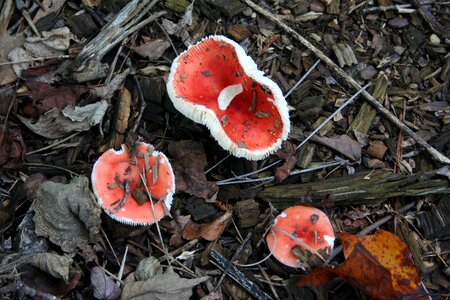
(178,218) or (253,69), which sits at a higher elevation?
(253,69)

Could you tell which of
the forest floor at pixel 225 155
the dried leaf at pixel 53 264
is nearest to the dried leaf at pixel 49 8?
the forest floor at pixel 225 155

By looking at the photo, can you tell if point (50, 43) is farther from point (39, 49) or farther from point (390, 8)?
point (390, 8)

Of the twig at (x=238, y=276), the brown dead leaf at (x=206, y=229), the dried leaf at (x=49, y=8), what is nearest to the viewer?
the twig at (x=238, y=276)

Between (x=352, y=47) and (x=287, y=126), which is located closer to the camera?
→ (x=287, y=126)

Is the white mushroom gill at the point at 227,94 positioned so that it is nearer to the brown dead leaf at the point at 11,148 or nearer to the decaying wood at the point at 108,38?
the decaying wood at the point at 108,38

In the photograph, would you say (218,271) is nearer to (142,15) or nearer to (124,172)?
(124,172)

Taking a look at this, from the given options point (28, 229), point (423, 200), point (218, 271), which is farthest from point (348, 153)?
point (28, 229)
